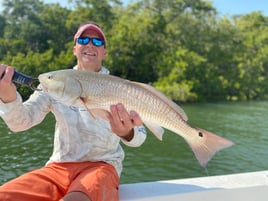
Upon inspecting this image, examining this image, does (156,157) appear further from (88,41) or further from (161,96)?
(161,96)

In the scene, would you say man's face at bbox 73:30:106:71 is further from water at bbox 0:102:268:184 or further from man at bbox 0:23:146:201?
water at bbox 0:102:268:184

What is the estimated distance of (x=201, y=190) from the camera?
2.53 metres

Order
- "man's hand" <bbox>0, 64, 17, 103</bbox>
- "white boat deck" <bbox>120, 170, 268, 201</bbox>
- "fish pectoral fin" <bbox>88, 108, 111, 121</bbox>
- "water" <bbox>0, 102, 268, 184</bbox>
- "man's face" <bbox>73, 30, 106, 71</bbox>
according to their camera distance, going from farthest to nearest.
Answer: "water" <bbox>0, 102, 268, 184</bbox>, "man's face" <bbox>73, 30, 106, 71</bbox>, "white boat deck" <bbox>120, 170, 268, 201</bbox>, "fish pectoral fin" <bbox>88, 108, 111, 121</bbox>, "man's hand" <bbox>0, 64, 17, 103</bbox>

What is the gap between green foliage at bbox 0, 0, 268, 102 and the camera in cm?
3253

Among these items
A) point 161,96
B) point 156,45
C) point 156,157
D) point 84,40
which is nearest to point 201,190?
point 161,96

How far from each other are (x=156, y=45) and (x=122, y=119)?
34.4 meters

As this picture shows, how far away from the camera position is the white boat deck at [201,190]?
8.13ft

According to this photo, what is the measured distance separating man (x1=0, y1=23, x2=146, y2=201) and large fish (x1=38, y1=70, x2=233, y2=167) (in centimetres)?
7

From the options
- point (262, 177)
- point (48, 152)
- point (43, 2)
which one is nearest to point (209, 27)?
point (43, 2)

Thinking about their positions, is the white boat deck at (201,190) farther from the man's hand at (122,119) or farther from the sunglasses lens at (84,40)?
the sunglasses lens at (84,40)

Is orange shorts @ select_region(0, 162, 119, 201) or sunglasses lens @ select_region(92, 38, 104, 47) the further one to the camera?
sunglasses lens @ select_region(92, 38, 104, 47)

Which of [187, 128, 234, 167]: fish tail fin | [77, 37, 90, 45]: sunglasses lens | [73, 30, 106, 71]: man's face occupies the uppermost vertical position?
[77, 37, 90, 45]: sunglasses lens

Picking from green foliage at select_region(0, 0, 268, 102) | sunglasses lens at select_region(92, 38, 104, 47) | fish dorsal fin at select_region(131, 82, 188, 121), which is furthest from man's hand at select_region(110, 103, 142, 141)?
green foliage at select_region(0, 0, 268, 102)

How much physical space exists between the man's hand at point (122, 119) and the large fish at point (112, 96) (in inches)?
1.2
